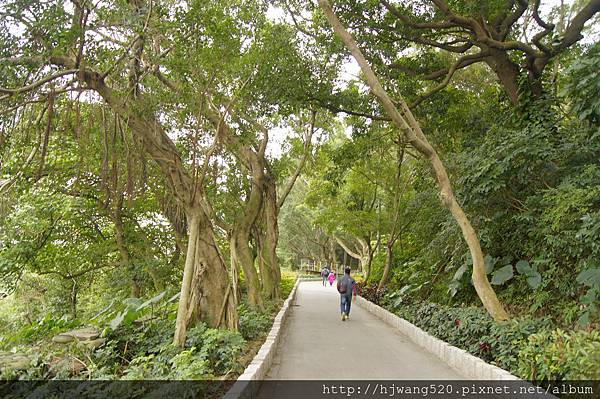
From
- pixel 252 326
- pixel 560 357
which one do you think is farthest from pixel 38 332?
pixel 560 357

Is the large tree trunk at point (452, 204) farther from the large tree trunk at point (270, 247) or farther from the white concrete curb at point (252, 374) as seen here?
the large tree trunk at point (270, 247)

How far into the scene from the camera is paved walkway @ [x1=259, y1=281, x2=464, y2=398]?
6.50m

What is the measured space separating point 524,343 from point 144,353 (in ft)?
20.0

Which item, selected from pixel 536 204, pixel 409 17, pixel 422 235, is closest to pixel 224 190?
pixel 422 235

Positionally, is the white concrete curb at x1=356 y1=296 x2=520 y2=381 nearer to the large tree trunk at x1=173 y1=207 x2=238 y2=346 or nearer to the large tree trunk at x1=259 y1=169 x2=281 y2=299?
Answer: the large tree trunk at x1=173 y1=207 x2=238 y2=346

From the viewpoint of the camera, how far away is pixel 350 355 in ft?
25.8

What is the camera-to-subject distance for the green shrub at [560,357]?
4.61m

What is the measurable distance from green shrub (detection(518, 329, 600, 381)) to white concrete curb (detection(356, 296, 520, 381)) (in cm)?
28

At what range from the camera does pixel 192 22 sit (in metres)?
8.15

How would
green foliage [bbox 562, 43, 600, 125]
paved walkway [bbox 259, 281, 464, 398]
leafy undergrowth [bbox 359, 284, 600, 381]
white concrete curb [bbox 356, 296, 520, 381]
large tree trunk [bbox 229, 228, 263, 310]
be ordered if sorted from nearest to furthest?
leafy undergrowth [bbox 359, 284, 600, 381]
white concrete curb [bbox 356, 296, 520, 381]
paved walkway [bbox 259, 281, 464, 398]
green foliage [bbox 562, 43, 600, 125]
large tree trunk [bbox 229, 228, 263, 310]

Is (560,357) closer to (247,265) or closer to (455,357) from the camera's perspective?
(455,357)

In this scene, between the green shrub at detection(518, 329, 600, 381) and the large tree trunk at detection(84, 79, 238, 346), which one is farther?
the large tree trunk at detection(84, 79, 238, 346)

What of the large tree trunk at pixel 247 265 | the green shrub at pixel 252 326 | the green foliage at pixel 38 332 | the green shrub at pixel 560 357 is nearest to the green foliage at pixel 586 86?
the green shrub at pixel 560 357

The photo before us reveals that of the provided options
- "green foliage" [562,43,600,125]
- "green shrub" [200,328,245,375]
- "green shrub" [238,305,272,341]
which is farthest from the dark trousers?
"green foliage" [562,43,600,125]
